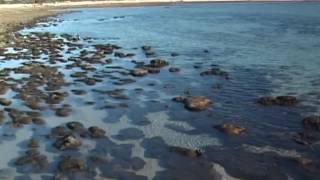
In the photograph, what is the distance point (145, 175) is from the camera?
50.5ft

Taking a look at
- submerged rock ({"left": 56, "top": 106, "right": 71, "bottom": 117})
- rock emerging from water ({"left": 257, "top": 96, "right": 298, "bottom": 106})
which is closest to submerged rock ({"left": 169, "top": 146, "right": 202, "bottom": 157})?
submerged rock ({"left": 56, "top": 106, "right": 71, "bottom": 117})

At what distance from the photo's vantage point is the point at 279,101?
23.4m

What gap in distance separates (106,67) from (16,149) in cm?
1637

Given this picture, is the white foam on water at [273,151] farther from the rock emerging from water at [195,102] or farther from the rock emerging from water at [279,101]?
the rock emerging from water at [279,101]

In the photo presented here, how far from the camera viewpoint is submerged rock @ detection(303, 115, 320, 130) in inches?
771

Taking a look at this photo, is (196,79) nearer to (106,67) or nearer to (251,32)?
(106,67)

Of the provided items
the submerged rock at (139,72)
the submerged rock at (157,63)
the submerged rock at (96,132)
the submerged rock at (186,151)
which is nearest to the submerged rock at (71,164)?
the submerged rock at (96,132)

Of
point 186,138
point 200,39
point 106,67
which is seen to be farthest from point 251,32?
point 186,138

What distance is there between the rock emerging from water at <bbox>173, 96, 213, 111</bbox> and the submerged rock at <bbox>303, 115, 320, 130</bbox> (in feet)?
16.0

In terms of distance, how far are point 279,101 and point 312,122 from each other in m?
3.64

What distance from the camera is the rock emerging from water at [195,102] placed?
22828mm

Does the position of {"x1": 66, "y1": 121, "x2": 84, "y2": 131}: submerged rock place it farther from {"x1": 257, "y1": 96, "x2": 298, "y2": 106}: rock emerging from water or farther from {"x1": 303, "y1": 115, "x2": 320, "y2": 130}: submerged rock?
{"x1": 303, "y1": 115, "x2": 320, "y2": 130}: submerged rock

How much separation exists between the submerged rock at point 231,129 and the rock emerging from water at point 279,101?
4.07 metres

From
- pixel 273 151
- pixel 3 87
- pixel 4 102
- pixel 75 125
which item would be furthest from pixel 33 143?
pixel 3 87
